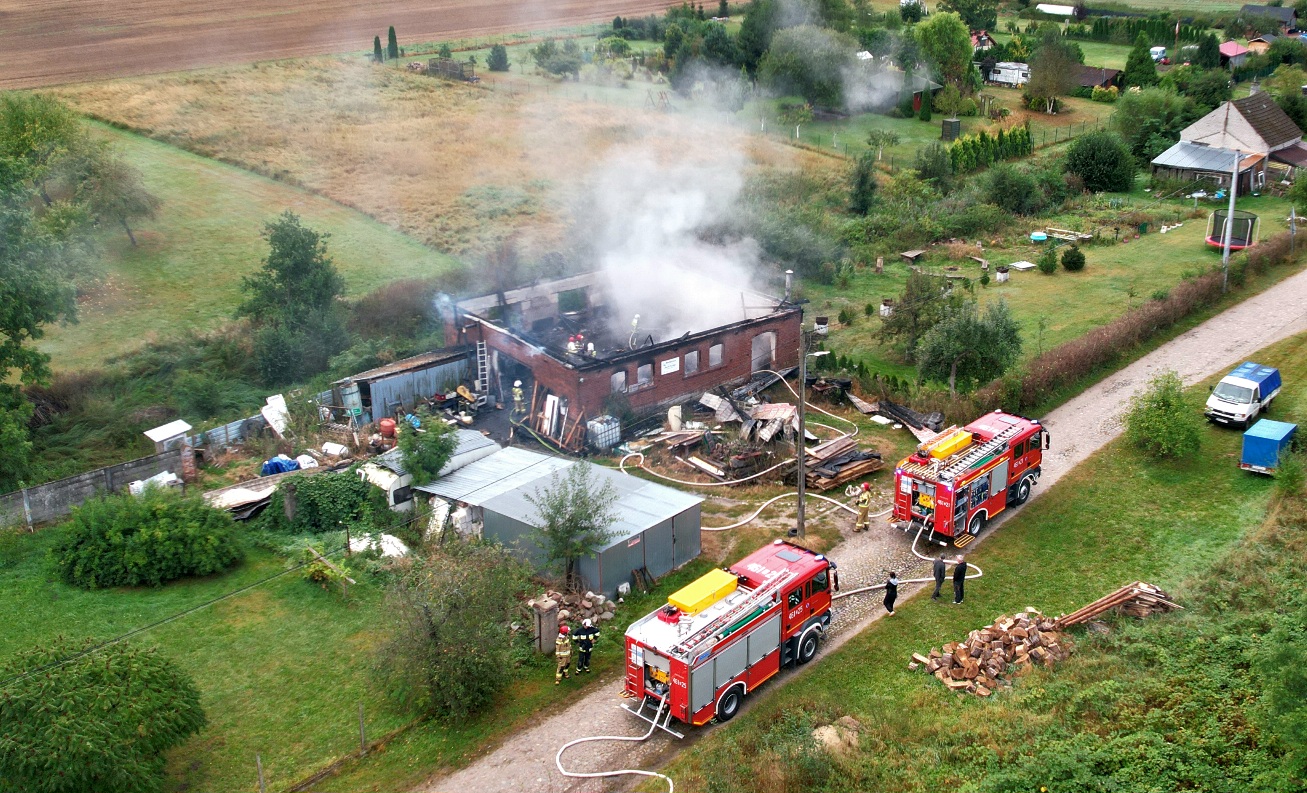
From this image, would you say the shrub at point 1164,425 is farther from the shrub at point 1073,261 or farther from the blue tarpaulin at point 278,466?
the blue tarpaulin at point 278,466

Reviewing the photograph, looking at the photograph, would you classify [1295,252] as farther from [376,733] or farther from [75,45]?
[75,45]

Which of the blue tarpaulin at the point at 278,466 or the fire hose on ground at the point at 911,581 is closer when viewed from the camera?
the fire hose on ground at the point at 911,581

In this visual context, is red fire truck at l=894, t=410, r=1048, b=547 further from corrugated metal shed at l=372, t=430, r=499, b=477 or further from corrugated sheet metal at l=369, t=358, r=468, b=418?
corrugated sheet metal at l=369, t=358, r=468, b=418

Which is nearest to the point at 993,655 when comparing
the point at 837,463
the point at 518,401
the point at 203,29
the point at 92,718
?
the point at 837,463

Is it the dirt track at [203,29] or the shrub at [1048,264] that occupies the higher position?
the dirt track at [203,29]

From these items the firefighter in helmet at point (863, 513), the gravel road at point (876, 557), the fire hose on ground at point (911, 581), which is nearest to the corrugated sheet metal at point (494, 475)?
the gravel road at point (876, 557)

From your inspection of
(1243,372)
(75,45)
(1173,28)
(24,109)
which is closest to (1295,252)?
(1243,372)

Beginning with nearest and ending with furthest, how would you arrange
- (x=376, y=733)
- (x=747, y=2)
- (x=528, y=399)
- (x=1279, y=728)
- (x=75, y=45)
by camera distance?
(x=1279, y=728) < (x=376, y=733) < (x=528, y=399) < (x=75, y=45) < (x=747, y=2)
